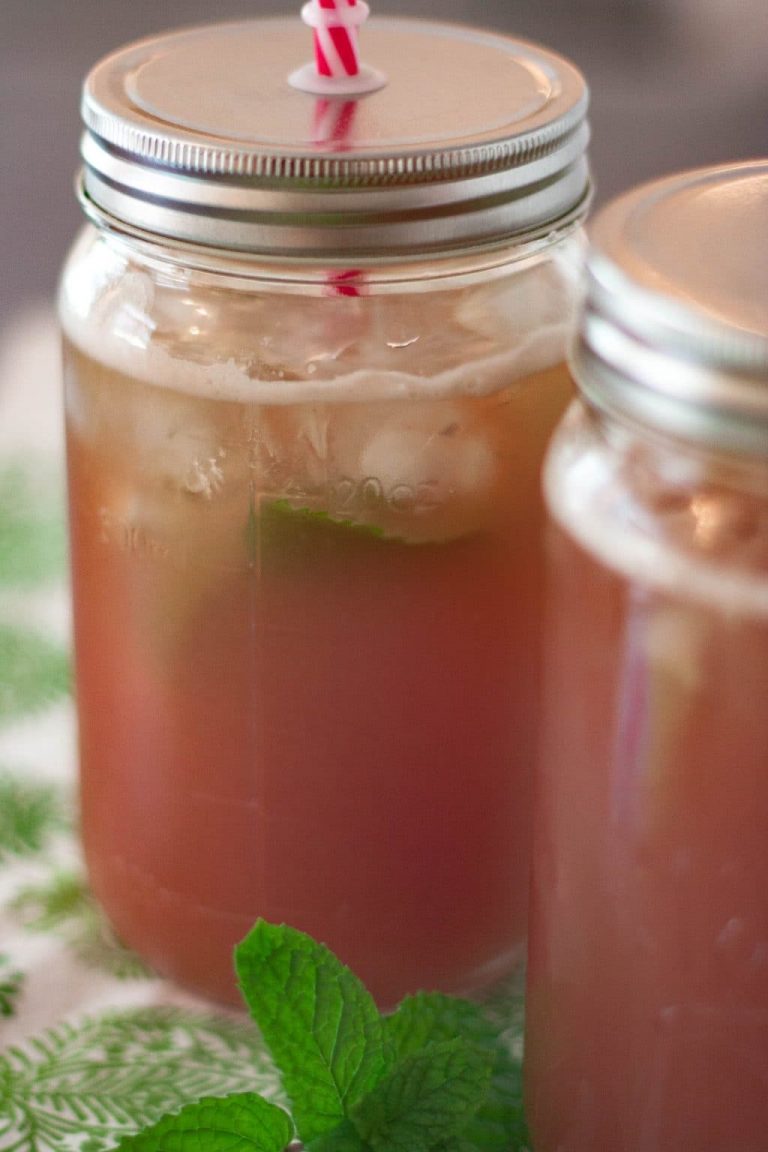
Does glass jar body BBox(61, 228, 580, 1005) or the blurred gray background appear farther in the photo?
the blurred gray background

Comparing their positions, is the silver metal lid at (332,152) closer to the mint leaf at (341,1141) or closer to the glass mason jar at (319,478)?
the glass mason jar at (319,478)

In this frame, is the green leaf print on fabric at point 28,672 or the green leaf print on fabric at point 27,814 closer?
the green leaf print on fabric at point 27,814

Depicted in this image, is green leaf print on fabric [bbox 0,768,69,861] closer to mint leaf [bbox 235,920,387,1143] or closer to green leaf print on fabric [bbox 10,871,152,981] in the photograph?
green leaf print on fabric [bbox 10,871,152,981]

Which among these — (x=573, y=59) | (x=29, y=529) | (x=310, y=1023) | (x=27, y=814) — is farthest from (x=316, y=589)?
(x=573, y=59)

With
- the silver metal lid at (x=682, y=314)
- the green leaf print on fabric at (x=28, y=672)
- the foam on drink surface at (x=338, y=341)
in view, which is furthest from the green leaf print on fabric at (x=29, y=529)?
the silver metal lid at (x=682, y=314)

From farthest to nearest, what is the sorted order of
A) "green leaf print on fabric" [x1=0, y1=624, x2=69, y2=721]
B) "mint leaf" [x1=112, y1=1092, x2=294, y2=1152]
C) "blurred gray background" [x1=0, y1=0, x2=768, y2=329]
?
"blurred gray background" [x1=0, y1=0, x2=768, y2=329] < "green leaf print on fabric" [x1=0, y1=624, x2=69, y2=721] < "mint leaf" [x1=112, y1=1092, x2=294, y2=1152]

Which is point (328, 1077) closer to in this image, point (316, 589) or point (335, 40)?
point (316, 589)

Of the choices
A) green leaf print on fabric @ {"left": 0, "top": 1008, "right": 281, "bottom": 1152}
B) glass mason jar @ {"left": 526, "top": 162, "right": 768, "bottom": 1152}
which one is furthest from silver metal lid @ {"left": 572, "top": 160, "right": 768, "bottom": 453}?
green leaf print on fabric @ {"left": 0, "top": 1008, "right": 281, "bottom": 1152}
